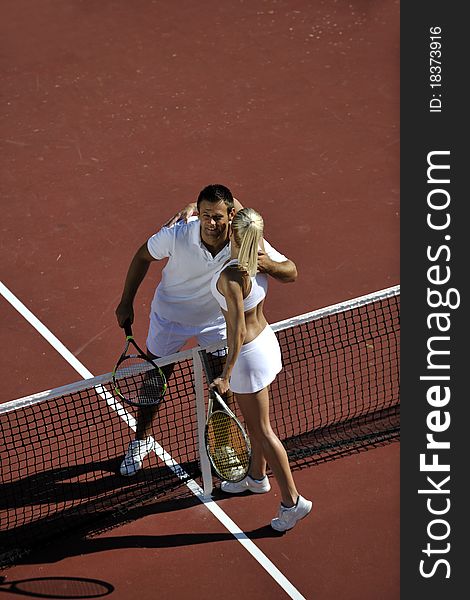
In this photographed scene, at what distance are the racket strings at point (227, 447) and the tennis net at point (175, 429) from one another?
38 cm

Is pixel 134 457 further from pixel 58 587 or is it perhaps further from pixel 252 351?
pixel 252 351

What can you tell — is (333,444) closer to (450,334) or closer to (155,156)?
(450,334)

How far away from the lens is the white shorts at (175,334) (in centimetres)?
743

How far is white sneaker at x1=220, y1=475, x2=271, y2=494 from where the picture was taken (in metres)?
7.69

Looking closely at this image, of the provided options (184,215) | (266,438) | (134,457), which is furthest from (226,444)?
(184,215)

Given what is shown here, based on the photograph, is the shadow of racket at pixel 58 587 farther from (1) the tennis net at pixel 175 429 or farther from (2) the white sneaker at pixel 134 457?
(2) the white sneaker at pixel 134 457

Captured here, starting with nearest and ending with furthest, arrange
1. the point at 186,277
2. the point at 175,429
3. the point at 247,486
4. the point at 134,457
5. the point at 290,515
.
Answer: the point at 186,277, the point at 290,515, the point at 247,486, the point at 134,457, the point at 175,429

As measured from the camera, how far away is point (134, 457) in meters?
7.83

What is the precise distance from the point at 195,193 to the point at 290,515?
14.0 feet

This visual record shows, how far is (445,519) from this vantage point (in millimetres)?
7445

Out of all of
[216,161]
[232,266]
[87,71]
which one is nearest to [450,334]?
[232,266]

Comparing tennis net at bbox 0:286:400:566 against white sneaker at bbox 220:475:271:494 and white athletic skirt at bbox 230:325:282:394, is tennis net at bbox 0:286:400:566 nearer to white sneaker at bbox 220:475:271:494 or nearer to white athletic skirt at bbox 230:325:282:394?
white sneaker at bbox 220:475:271:494

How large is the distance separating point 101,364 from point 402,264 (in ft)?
9.21

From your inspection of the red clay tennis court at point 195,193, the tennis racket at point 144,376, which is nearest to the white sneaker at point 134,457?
the red clay tennis court at point 195,193
